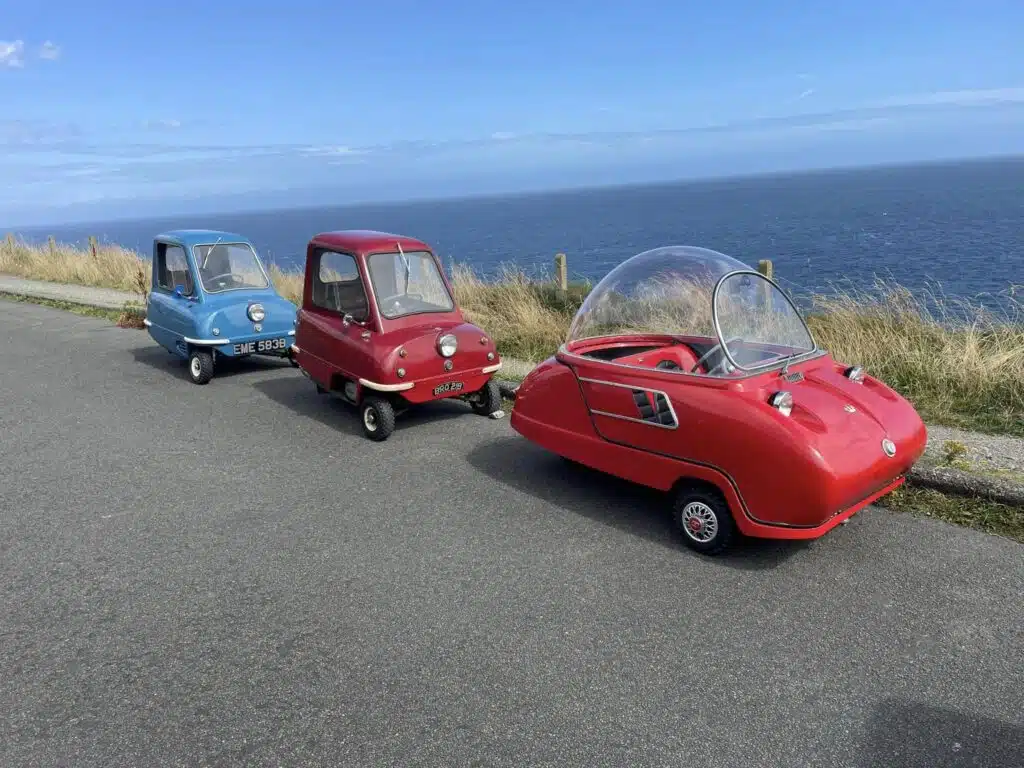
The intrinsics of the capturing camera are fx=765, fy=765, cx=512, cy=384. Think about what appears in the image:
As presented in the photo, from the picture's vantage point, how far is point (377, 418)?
22.9ft

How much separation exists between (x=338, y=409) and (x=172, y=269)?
3.97 m

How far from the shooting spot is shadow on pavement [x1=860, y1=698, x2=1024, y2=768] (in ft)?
9.43

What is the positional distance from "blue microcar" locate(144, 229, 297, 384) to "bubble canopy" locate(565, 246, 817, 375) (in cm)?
518

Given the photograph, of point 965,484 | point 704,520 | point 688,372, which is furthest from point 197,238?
point 965,484

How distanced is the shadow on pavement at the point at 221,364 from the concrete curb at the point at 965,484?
792 cm

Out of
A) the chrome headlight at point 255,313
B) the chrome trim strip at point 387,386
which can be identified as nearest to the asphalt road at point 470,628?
the chrome trim strip at point 387,386

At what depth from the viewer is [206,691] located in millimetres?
3436

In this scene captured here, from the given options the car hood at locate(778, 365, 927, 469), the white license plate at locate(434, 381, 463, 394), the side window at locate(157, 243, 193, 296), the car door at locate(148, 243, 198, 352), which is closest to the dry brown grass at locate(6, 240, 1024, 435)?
the car hood at locate(778, 365, 927, 469)

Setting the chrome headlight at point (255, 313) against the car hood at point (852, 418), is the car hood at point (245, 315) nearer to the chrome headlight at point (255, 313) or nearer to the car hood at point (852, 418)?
the chrome headlight at point (255, 313)

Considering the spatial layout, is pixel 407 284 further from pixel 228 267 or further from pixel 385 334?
pixel 228 267

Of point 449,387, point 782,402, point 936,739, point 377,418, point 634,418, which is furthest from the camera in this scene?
point 449,387

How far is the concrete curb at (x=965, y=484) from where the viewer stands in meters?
4.96

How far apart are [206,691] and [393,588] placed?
44.5 inches

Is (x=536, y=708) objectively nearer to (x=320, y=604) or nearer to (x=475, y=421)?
(x=320, y=604)
